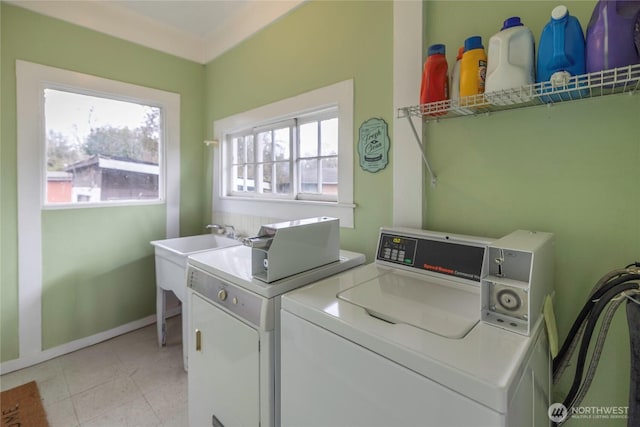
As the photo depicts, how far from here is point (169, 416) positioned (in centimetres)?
172

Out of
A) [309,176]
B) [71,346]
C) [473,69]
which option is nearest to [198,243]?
[71,346]

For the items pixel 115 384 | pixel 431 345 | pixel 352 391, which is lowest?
pixel 115 384

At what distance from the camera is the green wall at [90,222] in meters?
2.05

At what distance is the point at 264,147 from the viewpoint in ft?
8.27

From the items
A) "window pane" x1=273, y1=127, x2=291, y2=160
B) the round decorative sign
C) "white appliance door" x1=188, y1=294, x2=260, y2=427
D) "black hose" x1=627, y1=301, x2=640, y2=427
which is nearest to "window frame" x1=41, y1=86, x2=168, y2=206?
"window pane" x1=273, y1=127, x2=291, y2=160

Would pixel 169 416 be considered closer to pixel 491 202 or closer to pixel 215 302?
pixel 215 302

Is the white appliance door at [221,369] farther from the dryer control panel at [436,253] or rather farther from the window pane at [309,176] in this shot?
the window pane at [309,176]

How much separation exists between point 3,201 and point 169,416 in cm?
182

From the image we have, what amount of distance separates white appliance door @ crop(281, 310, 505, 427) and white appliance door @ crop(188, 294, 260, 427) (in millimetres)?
198

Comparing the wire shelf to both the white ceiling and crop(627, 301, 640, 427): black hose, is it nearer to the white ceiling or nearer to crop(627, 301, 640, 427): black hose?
crop(627, 301, 640, 427): black hose

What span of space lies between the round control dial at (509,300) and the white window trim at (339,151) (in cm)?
100

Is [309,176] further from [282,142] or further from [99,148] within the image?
[99,148]

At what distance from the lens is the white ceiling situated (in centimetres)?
219

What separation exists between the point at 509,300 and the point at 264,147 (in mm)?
2130
